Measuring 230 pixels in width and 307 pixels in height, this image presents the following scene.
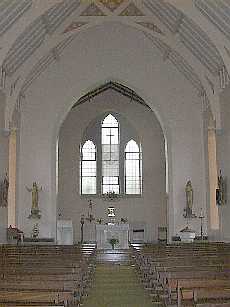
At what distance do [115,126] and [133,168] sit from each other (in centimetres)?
250

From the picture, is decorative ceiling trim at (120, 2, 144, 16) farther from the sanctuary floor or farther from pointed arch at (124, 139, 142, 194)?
pointed arch at (124, 139, 142, 194)

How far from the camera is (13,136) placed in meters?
22.4

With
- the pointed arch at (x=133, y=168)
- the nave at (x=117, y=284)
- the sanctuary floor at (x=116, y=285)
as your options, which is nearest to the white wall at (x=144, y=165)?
the pointed arch at (x=133, y=168)

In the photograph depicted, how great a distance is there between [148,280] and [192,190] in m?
11.8

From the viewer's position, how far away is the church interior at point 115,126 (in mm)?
18484

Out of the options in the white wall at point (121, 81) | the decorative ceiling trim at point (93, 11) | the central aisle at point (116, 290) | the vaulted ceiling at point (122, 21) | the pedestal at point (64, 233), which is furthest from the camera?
the pedestal at point (64, 233)

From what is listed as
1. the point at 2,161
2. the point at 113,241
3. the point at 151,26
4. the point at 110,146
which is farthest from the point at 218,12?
the point at 110,146

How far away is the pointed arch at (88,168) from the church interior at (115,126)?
6 cm

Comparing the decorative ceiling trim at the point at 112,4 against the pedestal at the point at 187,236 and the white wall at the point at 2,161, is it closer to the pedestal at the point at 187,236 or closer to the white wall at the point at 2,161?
the white wall at the point at 2,161

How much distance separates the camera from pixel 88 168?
1163 inches

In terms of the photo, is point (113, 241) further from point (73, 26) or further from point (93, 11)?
point (93, 11)

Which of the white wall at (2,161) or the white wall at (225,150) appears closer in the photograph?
the white wall at (225,150)

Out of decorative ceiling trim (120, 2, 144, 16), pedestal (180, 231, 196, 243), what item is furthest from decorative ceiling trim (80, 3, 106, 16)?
pedestal (180, 231, 196, 243)

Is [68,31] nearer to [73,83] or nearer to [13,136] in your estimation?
[73,83]
